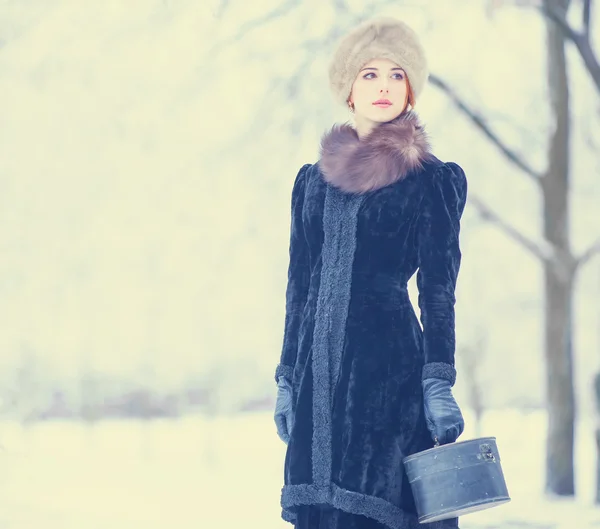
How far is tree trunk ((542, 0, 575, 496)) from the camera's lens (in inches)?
A: 243

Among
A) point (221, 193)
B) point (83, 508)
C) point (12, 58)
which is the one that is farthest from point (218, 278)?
point (83, 508)

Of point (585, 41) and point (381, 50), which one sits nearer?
point (381, 50)

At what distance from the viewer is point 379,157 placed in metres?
2.20

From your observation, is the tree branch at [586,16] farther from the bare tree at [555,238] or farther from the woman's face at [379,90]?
the woman's face at [379,90]

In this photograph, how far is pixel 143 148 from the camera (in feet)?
26.7

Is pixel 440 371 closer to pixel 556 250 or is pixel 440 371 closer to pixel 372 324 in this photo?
pixel 372 324

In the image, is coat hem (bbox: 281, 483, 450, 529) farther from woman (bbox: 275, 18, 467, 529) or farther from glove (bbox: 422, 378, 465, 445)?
glove (bbox: 422, 378, 465, 445)

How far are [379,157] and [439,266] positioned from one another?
0.29 meters

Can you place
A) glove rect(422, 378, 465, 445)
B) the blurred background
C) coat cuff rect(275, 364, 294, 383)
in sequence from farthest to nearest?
the blurred background, coat cuff rect(275, 364, 294, 383), glove rect(422, 378, 465, 445)

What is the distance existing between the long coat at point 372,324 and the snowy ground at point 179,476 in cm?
349

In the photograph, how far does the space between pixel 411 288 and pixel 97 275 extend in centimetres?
311

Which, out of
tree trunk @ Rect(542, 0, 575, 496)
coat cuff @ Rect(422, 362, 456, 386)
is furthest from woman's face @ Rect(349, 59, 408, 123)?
tree trunk @ Rect(542, 0, 575, 496)

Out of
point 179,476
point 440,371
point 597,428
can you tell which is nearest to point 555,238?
point 597,428

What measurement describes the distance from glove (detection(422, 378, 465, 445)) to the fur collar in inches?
19.0
